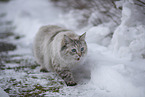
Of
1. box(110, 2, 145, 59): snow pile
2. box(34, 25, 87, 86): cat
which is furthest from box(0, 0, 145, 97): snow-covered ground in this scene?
box(34, 25, 87, 86): cat

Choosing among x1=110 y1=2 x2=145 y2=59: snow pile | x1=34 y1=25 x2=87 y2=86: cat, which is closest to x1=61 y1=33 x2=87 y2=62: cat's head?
x1=34 y1=25 x2=87 y2=86: cat

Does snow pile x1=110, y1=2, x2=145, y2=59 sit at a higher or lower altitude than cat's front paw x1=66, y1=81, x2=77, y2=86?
higher

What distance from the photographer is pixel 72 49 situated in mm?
2363

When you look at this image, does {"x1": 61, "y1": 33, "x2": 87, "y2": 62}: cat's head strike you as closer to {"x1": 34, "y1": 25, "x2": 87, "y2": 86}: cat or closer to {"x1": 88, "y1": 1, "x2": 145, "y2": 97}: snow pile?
{"x1": 34, "y1": 25, "x2": 87, "y2": 86}: cat

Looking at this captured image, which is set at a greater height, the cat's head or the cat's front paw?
the cat's head

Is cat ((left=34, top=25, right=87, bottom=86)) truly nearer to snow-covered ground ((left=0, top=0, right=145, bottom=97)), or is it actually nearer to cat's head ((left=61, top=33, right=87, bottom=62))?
cat's head ((left=61, top=33, right=87, bottom=62))

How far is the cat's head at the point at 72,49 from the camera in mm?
2359

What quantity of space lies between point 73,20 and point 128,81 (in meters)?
3.93

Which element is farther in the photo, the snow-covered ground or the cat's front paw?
the cat's front paw

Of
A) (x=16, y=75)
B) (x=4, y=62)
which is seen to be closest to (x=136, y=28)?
(x=16, y=75)

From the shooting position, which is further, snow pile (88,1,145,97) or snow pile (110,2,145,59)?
snow pile (110,2,145,59)

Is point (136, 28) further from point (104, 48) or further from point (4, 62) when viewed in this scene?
point (4, 62)

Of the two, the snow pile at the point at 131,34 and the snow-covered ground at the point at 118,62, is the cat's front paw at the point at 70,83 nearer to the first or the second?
the snow-covered ground at the point at 118,62

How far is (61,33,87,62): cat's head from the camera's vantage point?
7.74 ft
